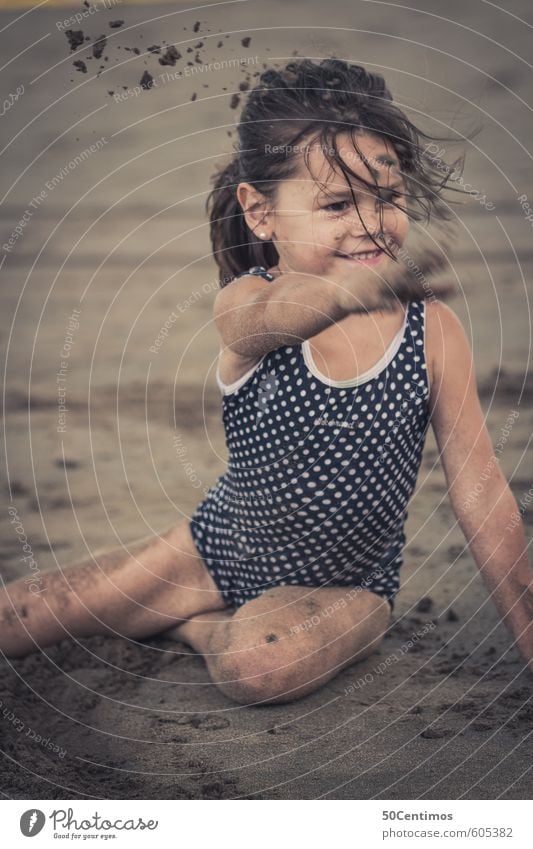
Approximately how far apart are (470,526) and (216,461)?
1.84 ft

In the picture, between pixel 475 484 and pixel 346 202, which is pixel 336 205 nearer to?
pixel 346 202

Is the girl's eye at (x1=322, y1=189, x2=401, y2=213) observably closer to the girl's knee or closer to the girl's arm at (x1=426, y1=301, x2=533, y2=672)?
the girl's arm at (x1=426, y1=301, x2=533, y2=672)

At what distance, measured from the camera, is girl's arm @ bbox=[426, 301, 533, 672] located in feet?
3.43

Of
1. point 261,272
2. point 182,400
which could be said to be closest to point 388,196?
point 261,272


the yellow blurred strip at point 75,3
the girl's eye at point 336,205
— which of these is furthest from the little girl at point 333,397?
the yellow blurred strip at point 75,3

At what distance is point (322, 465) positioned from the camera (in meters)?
1.07

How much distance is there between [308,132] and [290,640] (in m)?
0.50

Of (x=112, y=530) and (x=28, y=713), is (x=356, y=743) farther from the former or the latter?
(x=112, y=530)

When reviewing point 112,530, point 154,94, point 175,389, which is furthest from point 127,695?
point 154,94

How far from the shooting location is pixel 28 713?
3.43 ft

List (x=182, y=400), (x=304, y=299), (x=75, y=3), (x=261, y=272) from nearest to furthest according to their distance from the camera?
1. (x=304, y=299)
2. (x=261, y=272)
3. (x=75, y=3)
4. (x=182, y=400)

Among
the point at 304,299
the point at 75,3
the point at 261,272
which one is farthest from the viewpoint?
the point at 75,3

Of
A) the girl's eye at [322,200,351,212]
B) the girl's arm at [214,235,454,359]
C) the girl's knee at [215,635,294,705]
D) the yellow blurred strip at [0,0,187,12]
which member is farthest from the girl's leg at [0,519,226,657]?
the yellow blurred strip at [0,0,187,12]

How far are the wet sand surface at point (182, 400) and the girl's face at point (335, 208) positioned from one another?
0.20m
